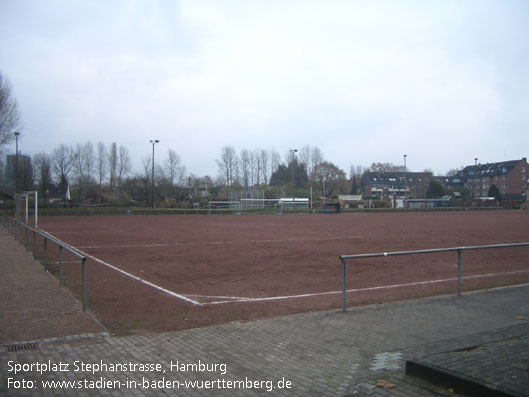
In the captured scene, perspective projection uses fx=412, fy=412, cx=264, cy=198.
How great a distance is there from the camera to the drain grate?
533 centimetres

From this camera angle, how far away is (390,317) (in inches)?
277

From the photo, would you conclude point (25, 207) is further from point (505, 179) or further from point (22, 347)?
point (505, 179)

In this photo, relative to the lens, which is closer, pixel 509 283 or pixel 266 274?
pixel 509 283

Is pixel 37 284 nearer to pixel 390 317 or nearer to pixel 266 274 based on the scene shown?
pixel 266 274

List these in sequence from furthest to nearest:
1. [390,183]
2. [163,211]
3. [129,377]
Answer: [390,183] → [163,211] → [129,377]

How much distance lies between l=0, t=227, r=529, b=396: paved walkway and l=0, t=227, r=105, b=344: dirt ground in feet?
1.53

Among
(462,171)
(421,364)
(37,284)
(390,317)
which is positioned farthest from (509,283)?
(462,171)

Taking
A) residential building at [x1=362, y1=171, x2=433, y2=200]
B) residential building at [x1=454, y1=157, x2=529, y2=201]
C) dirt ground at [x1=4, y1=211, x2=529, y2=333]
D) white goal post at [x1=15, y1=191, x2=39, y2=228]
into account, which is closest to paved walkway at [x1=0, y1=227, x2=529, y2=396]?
dirt ground at [x1=4, y1=211, x2=529, y2=333]

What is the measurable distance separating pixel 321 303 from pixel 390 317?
5.71 ft

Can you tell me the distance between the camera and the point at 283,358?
519 centimetres

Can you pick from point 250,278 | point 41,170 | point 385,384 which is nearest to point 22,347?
point 385,384

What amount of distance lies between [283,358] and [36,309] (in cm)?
499

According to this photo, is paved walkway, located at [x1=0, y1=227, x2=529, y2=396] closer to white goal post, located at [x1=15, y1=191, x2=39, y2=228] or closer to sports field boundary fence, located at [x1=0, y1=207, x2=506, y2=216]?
white goal post, located at [x1=15, y1=191, x2=39, y2=228]

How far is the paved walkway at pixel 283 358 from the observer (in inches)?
167
